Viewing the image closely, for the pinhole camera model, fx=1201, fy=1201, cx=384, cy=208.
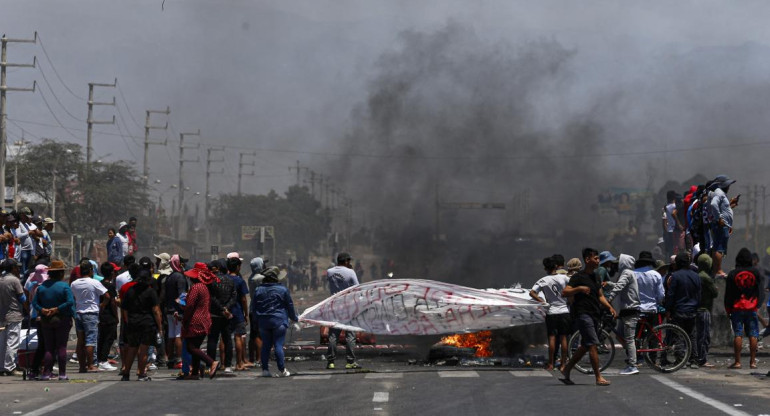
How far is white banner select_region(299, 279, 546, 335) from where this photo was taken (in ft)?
56.7

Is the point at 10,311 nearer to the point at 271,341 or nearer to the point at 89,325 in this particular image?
the point at 89,325

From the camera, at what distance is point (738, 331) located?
1669 centimetres

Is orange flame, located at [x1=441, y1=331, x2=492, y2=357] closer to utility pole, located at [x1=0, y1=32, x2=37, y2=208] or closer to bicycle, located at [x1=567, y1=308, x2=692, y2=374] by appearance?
bicycle, located at [x1=567, y1=308, x2=692, y2=374]

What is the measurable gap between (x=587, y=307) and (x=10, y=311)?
25.9ft

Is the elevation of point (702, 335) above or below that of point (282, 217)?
below

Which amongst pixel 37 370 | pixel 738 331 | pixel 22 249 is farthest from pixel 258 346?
pixel 738 331

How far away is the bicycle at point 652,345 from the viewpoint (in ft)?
52.3

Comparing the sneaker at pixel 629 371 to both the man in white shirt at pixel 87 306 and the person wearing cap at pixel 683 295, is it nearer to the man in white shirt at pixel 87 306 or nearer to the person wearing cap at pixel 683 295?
the person wearing cap at pixel 683 295

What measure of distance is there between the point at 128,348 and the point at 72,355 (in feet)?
18.0

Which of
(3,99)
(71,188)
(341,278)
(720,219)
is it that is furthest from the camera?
(71,188)

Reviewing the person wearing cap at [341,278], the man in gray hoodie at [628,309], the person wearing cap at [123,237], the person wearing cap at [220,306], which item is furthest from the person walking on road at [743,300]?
the person wearing cap at [123,237]

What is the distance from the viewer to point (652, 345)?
16281 millimetres

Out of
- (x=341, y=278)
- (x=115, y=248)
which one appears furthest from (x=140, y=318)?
(x=115, y=248)

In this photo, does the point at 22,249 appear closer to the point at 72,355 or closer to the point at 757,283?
the point at 72,355
